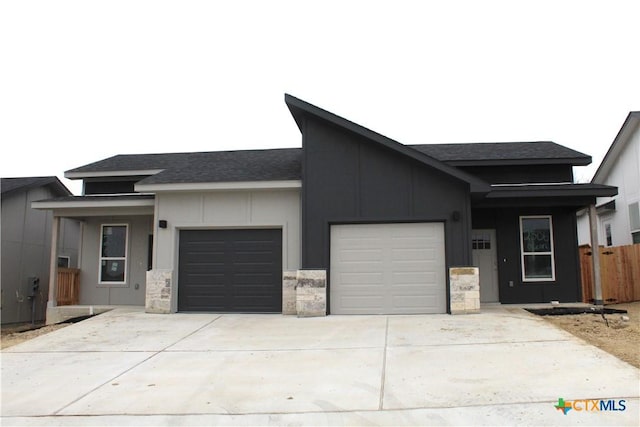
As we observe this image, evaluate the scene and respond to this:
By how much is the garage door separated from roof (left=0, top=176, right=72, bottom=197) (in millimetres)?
12085

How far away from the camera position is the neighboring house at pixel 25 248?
17.3m

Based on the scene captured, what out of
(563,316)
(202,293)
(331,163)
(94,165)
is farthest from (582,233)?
(94,165)

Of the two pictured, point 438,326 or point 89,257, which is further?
point 89,257

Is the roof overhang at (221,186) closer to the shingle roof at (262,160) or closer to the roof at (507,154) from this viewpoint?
the shingle roof at (262,160)

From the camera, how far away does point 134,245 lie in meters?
15.4

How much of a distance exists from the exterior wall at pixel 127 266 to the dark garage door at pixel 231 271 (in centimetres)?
298

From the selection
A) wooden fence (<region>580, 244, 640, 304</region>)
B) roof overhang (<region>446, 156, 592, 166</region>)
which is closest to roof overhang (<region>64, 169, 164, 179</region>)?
roof overhang (<region>446, 156, 592, 166</region>)

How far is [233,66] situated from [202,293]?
24.0 feet

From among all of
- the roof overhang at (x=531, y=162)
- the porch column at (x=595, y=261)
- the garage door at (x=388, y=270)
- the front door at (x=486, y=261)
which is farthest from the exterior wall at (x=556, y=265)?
the garage door at (x=388, y=270)

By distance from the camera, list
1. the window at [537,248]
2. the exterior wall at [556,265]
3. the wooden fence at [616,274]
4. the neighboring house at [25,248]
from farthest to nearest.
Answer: the neighboring house at [25,248]
the wooden fence at [616,274]
the window at [537,248]
the exterior wall at [556,265]

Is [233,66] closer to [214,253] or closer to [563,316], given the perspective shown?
[214,253]

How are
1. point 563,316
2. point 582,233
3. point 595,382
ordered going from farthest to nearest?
point 582,233, point 563,316, point 595,382

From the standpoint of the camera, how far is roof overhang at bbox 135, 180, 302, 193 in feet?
40.6

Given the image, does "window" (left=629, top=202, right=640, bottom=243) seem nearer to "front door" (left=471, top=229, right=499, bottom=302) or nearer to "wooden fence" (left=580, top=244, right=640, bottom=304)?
"wooden fence" (left=580, top=244, right=640, bottom=304)
